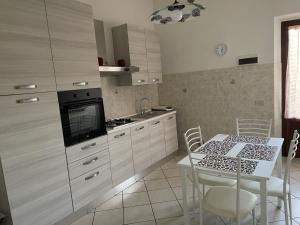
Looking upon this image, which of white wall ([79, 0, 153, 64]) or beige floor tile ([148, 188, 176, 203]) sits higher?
white wall ([79, 0, 153, 64])

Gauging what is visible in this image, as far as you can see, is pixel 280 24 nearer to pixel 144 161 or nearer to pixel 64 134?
pixel 144 161

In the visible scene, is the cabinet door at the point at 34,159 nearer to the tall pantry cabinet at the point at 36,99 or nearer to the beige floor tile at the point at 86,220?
the tall pantry cabinet at the point at 36,99

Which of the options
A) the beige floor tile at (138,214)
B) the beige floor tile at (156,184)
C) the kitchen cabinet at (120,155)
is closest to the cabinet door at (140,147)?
the kitchen cabinet at (120,155)

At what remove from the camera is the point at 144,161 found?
348cm

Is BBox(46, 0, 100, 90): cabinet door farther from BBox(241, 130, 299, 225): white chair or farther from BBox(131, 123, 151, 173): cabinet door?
BBox(241, 130, 299, 225): white chair

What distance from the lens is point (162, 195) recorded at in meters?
2.92

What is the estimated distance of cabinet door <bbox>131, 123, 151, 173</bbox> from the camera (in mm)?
3279

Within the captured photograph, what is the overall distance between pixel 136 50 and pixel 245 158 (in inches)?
89.8

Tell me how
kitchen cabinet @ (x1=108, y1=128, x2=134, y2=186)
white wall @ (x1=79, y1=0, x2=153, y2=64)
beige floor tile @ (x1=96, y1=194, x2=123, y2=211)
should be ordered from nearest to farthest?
beige floor tile @ (x1=96, y1=194, x2=123, y2=211), kitchen cabinet @ (x1=108, y1=128, x2=134, y2=186), white wall @ (x1=79, y1=0, x2=153, y2=64)

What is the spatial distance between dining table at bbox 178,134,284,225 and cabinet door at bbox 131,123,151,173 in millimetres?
1114

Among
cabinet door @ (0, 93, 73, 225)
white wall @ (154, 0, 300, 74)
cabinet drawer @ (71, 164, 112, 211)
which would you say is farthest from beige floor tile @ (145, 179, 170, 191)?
white wall @ (154, 0, 300, 74)

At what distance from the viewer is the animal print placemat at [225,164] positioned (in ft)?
5.87

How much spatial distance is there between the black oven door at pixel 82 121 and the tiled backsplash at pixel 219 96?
1.94m

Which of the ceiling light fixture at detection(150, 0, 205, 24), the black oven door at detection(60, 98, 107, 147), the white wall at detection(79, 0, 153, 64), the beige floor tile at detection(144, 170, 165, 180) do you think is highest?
the white wall at detection(79, 0, 153, 64)
